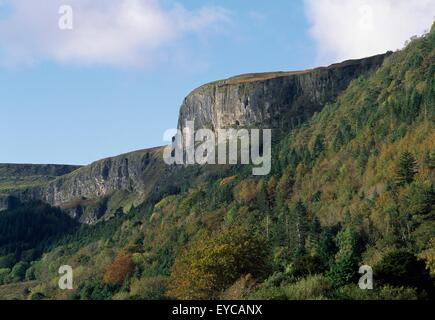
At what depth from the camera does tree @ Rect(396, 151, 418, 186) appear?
120250 mm

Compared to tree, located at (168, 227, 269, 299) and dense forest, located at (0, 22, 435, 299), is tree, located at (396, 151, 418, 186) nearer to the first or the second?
dense forest, located at (0, 22, 435, 299)

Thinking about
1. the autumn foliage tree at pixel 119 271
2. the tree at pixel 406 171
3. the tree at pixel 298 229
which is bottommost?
the autumn foliage tree at pixel 119 271

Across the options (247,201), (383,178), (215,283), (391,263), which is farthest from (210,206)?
(391,263)

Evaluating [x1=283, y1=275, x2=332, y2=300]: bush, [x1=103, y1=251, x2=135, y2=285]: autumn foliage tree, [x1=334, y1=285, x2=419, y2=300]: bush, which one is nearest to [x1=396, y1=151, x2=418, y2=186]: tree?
[x1=103, y1=251, x2=135, y2=285]: autumn foliage tree

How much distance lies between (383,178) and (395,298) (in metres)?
96.3

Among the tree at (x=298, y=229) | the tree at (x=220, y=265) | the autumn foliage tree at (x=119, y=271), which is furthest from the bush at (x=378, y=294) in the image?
the autumn foliage tree at (x=119, y=271)

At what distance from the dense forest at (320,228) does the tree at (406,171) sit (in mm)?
204

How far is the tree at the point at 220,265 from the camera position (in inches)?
2542

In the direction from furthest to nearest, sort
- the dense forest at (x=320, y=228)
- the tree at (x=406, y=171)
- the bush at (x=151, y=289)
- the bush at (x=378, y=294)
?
the tree at (x=406, y=171) < the bush at (x=151, y=289) < the dense forest at (x=320, y=228) < the bush at (x=378, y=294)

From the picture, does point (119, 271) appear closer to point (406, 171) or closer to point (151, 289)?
point (151, 289)

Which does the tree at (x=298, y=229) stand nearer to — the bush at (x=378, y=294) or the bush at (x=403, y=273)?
the bush at (x=403, y=273)

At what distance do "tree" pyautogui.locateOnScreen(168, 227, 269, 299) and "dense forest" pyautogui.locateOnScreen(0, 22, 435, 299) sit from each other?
12 cm

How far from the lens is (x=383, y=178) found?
13312 cm
